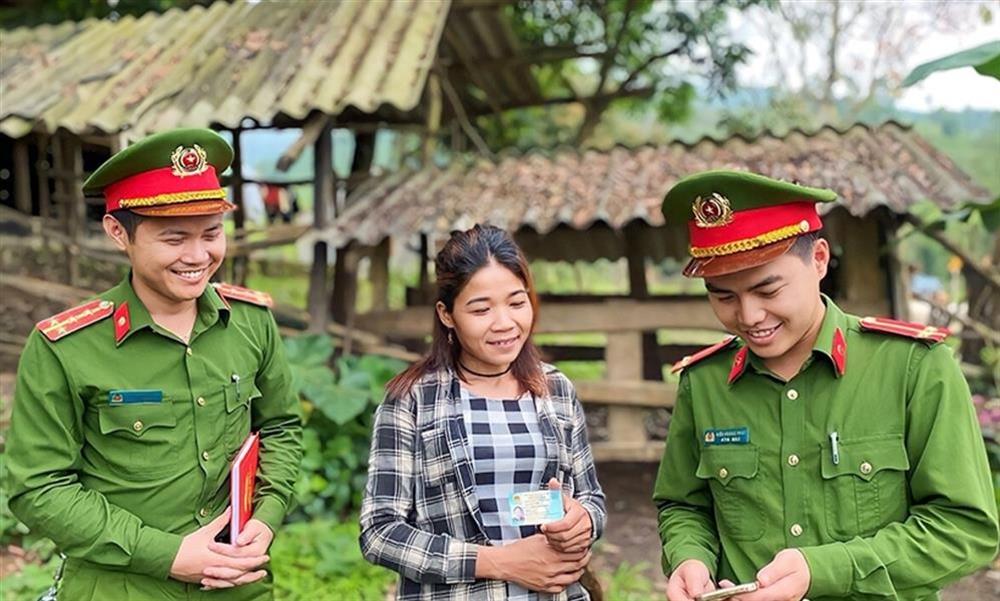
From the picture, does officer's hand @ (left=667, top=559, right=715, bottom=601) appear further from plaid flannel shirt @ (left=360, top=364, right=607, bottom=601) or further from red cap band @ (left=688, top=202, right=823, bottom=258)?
red cap band @ (left=688, top=202, right=823, bottom=258)

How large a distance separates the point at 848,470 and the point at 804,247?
477 mm

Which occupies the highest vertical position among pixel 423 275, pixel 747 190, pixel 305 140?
pixel 305 140

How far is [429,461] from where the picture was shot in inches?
83.7

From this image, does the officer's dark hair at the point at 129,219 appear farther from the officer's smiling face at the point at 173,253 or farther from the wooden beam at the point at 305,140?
the wooden beam at the point at 305,140

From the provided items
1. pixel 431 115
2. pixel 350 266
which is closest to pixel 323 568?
pixel 350 266

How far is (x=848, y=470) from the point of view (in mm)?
1780

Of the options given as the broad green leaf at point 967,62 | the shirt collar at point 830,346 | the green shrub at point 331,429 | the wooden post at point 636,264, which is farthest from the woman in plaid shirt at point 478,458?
the wooden post at point 636,264

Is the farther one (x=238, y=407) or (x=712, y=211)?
(x=238, y=407)

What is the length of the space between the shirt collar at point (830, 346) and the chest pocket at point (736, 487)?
18 centimetres

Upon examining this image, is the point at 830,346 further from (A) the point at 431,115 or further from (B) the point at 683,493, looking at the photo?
(A) the point at 431,115

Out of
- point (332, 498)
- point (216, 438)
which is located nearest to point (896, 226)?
point (332, 498)

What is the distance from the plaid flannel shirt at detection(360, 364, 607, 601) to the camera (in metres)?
2.05

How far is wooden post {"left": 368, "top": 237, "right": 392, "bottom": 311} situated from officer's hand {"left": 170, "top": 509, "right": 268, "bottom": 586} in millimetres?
4322

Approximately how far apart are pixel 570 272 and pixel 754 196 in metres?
18.3
